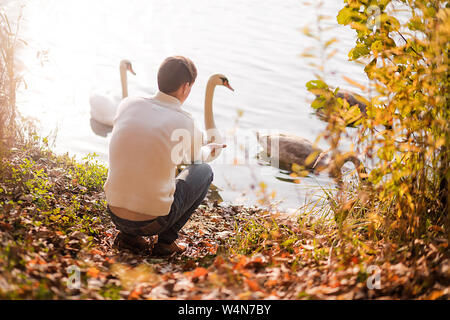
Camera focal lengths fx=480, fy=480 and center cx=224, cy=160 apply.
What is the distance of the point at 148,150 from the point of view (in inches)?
142

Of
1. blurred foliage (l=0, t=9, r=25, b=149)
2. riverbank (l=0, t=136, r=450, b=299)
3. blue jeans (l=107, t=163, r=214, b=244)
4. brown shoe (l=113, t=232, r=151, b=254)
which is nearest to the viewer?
riverbank (l=0, t=136, r=450, b=299)

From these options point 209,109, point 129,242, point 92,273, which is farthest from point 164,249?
point 209,109

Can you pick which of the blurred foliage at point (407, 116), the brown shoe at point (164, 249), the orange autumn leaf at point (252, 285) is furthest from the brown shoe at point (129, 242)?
the blurred foliage at point (407, 116)

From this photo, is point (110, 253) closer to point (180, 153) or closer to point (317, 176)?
point (180, 153)

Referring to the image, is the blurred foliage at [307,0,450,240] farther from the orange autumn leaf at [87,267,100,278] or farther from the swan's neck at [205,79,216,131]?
the swan's neck at [205,79,216,131]

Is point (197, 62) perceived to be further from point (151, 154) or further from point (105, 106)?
point (151, 154)

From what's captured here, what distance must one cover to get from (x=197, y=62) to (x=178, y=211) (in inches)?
403

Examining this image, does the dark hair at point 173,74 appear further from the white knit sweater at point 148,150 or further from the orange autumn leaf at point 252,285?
the orange autumn leaf at point 252,285

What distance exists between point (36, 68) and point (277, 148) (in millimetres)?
7061

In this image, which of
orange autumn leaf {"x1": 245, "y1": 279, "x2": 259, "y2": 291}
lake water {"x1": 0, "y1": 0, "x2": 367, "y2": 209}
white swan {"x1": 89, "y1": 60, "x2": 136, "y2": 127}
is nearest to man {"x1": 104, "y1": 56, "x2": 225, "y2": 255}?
orange autumn leaf {"x1": 245, "y1": 279, "x2": 259, "y2": 291}

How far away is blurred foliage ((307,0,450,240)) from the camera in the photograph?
2881 millimetres

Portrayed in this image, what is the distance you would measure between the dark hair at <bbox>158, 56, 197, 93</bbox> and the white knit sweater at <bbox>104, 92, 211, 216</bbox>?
0.26ft

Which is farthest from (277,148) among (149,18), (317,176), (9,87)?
(149,18)

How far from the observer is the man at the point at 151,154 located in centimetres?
362
